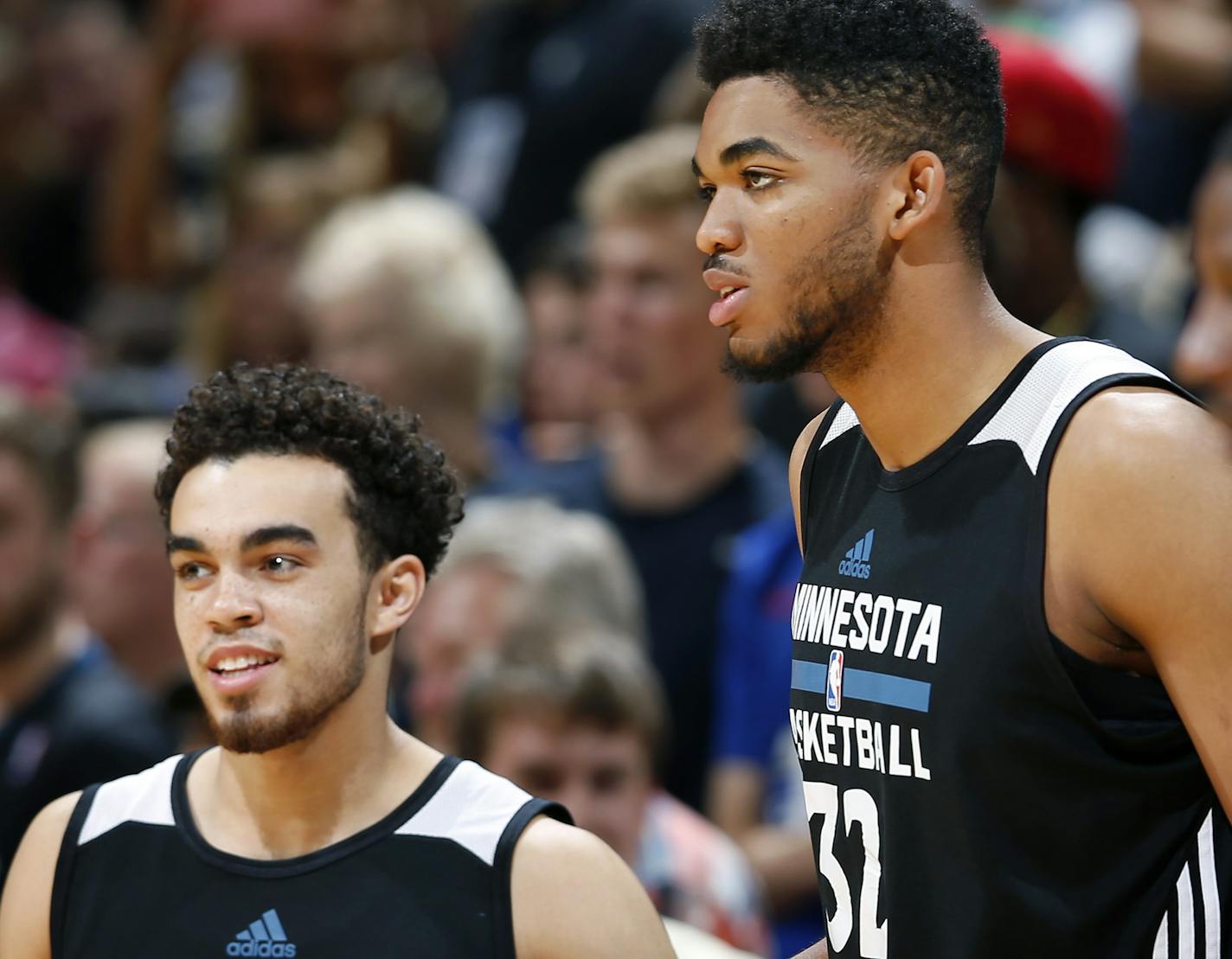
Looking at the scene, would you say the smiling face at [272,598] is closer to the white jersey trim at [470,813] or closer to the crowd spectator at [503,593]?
the white jersey trim at [470,813]

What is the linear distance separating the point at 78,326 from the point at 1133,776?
7.68 m

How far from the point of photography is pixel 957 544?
2.88 m

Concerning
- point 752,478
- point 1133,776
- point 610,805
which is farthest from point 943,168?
point 752,478

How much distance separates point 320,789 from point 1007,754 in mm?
1110

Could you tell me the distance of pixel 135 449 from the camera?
21.3ft

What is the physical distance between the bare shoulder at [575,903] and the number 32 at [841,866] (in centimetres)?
28

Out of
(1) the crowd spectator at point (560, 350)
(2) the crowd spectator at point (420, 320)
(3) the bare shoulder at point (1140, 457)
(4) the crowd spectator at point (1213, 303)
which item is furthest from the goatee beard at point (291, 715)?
(1) the crowd spectator at point (560, 350)

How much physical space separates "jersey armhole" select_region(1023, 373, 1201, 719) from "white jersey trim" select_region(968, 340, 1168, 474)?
0.01 metres

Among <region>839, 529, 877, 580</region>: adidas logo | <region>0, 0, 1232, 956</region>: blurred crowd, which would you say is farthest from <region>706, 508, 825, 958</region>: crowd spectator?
<region>839, 529, 877, 580</region>: adidas logo

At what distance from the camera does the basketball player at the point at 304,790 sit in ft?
10.2

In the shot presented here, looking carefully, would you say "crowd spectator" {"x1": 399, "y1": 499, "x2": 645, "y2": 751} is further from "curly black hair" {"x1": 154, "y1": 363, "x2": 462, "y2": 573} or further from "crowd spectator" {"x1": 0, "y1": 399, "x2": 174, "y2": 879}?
"curly black hair" {"x1": 154, "y1": 363, "x2": 462, "y2": 573}

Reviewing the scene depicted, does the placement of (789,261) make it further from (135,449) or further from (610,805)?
(135,449)

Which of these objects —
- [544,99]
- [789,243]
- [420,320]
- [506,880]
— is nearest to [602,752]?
[506,880]

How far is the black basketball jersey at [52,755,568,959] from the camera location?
3119 millimetres
